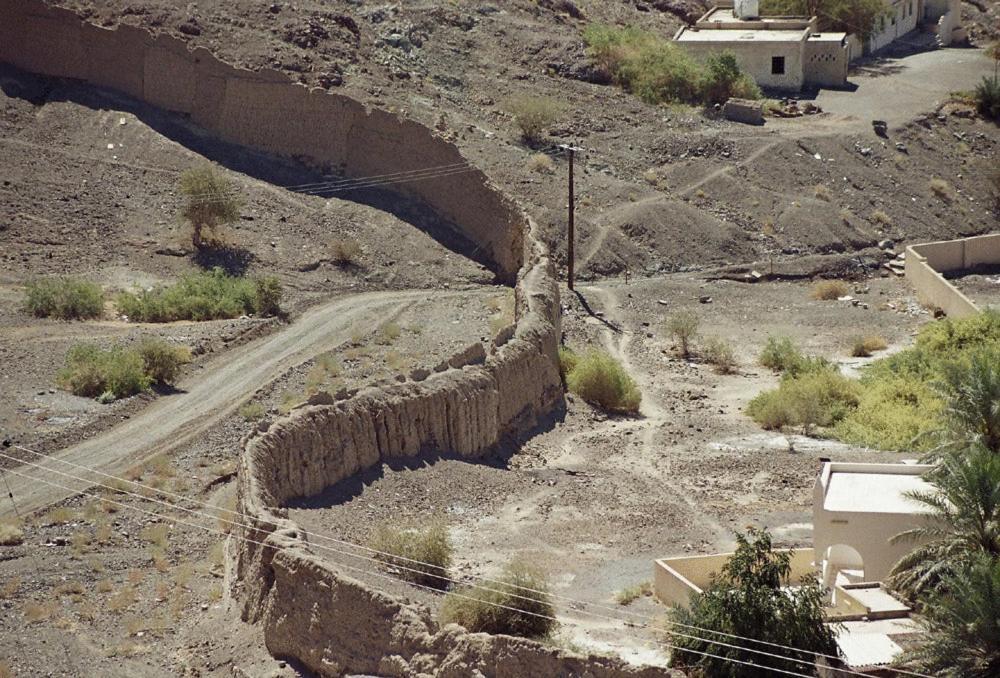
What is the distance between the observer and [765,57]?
63469 mm

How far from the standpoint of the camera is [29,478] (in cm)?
3288

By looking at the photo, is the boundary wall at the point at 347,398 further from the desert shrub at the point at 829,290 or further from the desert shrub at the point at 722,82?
the desert shrub at the point at 722,82

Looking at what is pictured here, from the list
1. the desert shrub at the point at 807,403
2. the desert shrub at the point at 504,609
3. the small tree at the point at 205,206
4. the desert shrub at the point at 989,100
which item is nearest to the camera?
the desert shrub at the point at 504,609

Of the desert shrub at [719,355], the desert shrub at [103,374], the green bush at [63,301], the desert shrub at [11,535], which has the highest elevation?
the green bush at [63,301]

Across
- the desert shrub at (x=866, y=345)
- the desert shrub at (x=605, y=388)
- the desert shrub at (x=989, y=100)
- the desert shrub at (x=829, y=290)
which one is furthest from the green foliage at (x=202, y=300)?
the desert shrub at (x=989, y=100)

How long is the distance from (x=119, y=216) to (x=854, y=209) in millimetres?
20437

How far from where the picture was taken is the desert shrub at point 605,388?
130 ft

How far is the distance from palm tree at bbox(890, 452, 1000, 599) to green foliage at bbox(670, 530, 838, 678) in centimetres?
229

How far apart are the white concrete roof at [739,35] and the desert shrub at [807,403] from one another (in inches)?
999

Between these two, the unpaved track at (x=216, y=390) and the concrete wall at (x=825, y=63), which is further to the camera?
the concrete wall at (x=825, y=63)

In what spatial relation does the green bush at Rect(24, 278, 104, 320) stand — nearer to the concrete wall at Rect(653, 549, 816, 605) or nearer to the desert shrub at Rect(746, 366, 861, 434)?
the desert shrub at Rect(746, 366, 861, 434)

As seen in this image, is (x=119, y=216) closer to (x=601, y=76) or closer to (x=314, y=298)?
(x=314, y=298)

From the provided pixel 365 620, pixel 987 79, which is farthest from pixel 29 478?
pixel 987 79

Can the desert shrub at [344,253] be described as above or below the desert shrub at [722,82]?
below
